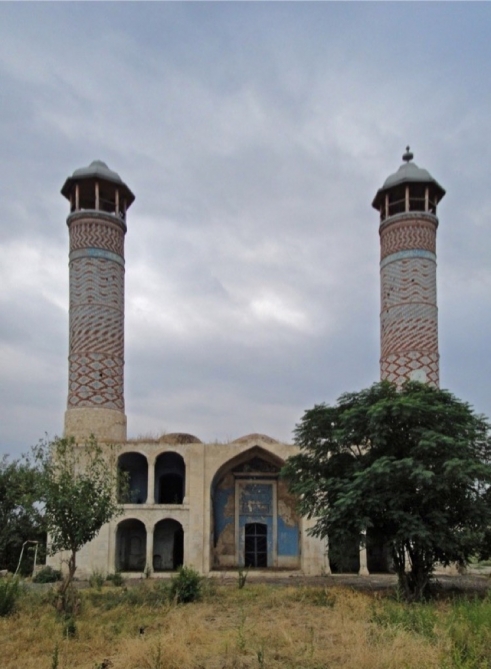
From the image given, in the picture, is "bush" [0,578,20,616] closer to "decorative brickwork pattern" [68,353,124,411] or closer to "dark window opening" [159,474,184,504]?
"decorative brickwork pattern" [68,353,124,411]

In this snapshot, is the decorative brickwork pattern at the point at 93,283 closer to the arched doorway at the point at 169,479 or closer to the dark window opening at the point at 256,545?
the arched doorway at the point at 169,479

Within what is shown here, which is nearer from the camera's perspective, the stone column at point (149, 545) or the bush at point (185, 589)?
the bush at point (185, 589)

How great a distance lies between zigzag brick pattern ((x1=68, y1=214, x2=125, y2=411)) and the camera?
23203mm

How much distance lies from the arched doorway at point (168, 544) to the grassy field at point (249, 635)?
1052 cm

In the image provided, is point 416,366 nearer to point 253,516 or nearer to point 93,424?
point 253,516

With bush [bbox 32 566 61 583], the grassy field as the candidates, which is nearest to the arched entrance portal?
bush [bbox 32 566 61 583]

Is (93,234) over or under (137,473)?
over

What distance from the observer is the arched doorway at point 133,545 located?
2338 cm

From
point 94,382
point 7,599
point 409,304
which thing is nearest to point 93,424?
point 94,382

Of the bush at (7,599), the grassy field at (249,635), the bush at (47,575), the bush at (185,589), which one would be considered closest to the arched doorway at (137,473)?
the bush at (47,575)

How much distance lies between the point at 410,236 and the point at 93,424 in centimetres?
1379

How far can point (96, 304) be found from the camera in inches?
943

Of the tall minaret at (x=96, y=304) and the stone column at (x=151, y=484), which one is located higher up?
the tall minaret at (x=96, y=304)

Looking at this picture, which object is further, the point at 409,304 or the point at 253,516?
the point at 253,516
